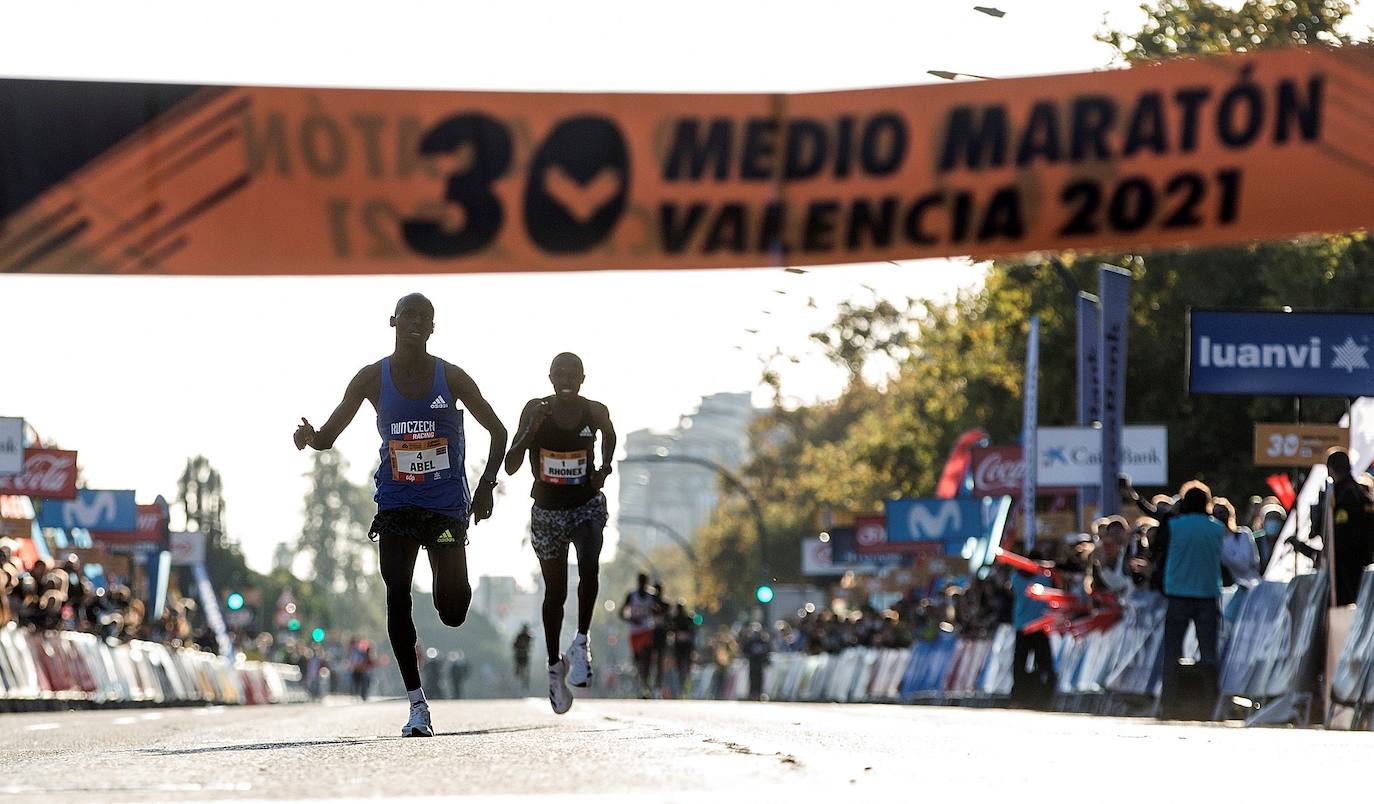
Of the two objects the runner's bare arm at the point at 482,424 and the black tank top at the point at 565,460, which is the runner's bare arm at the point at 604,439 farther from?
the runner's bare arm at the point at 482,424

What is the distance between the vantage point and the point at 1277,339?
21859mm

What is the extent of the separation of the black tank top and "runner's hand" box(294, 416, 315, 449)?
268 centimetres

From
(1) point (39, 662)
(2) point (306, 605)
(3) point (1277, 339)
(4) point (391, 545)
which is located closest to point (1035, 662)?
(3) point (1277, 339)

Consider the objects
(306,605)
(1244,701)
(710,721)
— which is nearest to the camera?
(710,721)

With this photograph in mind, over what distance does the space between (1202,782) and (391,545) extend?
4850mm

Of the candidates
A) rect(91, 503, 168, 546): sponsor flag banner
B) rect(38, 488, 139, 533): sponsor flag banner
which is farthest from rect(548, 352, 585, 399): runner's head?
rect(91, 503, 168, 546): sponsor flag banner

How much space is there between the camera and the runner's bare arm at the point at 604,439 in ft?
46.6

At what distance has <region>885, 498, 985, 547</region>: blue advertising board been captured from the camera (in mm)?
44938

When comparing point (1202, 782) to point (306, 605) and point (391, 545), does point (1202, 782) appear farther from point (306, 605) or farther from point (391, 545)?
point (306, 605)

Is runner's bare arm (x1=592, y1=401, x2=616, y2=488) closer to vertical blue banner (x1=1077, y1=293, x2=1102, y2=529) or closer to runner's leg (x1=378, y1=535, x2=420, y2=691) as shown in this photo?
runner's leg (x1=378, y1=535, x2=420, y2=691)

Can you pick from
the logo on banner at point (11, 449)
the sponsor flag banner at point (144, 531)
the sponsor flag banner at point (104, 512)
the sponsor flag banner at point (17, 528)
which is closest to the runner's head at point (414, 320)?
the logo on banner at point (11, 449)

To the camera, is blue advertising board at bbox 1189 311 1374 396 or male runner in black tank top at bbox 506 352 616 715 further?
blue advertising board at bbox 1189 311 1374 396

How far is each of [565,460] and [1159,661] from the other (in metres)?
8.01

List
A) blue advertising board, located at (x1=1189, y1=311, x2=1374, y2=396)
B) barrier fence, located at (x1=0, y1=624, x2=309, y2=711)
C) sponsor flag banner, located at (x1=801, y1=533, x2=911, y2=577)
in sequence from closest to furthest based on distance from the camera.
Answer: blue advertising board, located at (x1=1189, y1=311, x2=1374, y2=396)
barrier fence, located at (x1=0, y1=624, x2=309, y2=711)
sponsor flag banner, located at (x1=801, y1=533, x2=911, y2=577)
